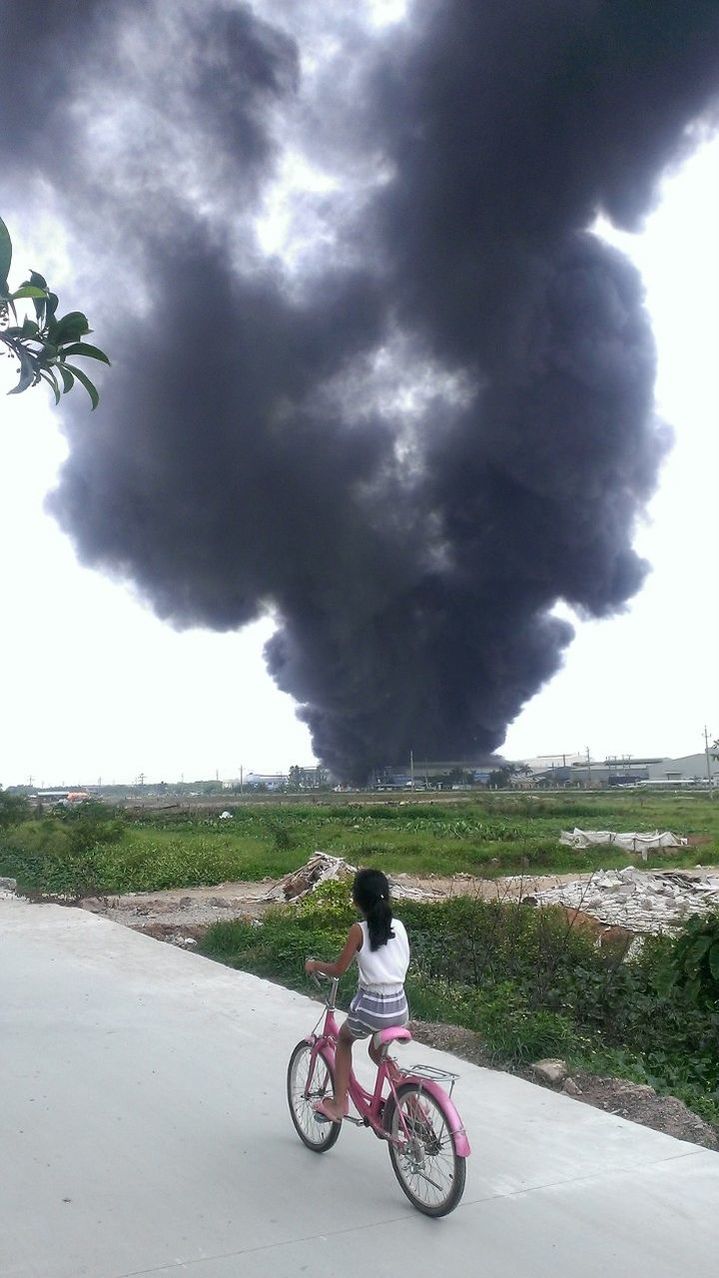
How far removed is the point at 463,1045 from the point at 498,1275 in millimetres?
2913

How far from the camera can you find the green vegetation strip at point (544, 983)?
561 centimetres

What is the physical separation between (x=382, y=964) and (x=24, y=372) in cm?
305

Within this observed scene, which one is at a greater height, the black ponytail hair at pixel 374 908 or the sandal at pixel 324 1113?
the black ponytail hair at pixel 374 908

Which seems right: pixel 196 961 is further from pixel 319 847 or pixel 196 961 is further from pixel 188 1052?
pixel 319 847

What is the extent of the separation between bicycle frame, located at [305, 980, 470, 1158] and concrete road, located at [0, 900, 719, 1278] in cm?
27

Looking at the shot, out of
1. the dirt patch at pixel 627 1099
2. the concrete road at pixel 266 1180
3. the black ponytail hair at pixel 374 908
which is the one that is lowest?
the dirt patch at pixel 627 1099

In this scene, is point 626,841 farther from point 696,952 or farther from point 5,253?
point 5,253

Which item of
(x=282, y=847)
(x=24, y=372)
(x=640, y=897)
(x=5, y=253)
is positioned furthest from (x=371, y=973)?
(x=282, y=847)

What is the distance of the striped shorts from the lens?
3885 mm

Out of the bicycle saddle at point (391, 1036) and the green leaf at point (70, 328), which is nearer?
the bicycle saddle at point (391, 1036)

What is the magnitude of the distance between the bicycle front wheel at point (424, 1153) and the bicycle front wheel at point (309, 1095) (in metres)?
0.44

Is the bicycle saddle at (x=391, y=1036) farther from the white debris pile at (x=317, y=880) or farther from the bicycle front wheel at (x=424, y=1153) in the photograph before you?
the white debris pile at (x=317, y=880)

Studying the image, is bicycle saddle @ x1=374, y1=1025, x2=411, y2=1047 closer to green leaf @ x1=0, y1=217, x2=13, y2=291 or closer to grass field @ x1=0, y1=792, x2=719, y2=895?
green leaf @ x1=0, y1=217, x2=13, y2=291

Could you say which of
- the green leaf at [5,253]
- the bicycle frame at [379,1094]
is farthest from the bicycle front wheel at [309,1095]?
the green leaf at [5,253]
